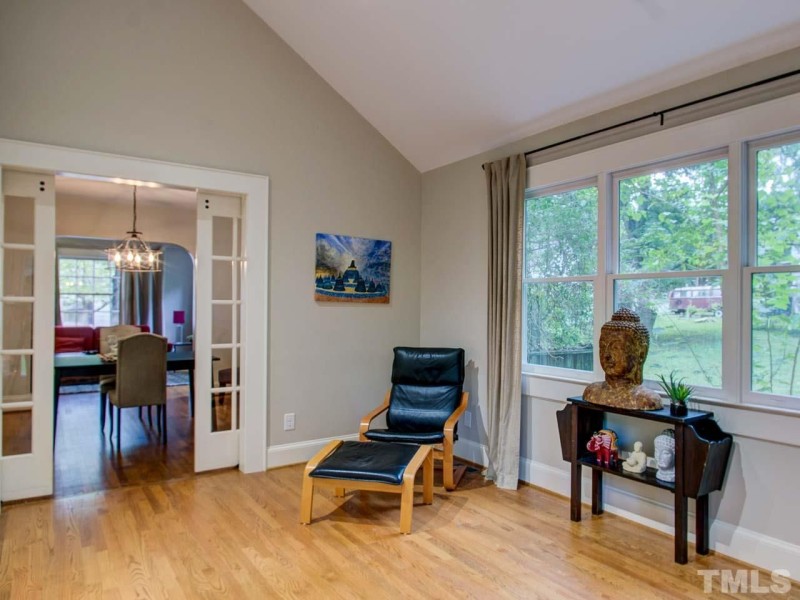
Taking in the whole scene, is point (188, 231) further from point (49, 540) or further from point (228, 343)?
point (49, 540)

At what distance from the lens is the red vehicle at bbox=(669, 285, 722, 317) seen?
9.12ft

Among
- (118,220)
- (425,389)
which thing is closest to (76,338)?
(118,220)

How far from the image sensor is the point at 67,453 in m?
4.31

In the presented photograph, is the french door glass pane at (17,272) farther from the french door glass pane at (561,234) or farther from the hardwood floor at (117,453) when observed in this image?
the french door glass pane at (561,234)

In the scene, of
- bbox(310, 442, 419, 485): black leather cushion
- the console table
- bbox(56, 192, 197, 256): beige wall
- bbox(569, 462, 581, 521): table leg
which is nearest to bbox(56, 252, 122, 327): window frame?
bbox(56, 192, 197, 256): beige wall

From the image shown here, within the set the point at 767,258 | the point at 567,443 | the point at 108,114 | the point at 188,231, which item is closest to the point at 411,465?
the point at 567,443

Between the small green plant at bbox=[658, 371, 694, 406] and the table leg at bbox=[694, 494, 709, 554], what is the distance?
0.49 metres

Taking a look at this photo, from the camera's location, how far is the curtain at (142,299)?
9773mm

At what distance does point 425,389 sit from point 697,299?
2.04 metres

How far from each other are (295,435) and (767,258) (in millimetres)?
3338

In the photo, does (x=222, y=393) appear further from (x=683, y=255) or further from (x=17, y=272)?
(x=683, y=255)

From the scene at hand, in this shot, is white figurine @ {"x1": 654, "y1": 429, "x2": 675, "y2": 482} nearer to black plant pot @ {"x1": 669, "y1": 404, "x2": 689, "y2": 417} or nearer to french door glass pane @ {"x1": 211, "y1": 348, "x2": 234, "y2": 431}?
black plant pot @ {"x1": 669, "y1": 404, "x2": 689, "y2": 417}

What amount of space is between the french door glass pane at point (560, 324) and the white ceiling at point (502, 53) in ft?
3.82

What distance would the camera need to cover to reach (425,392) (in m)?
4.09
